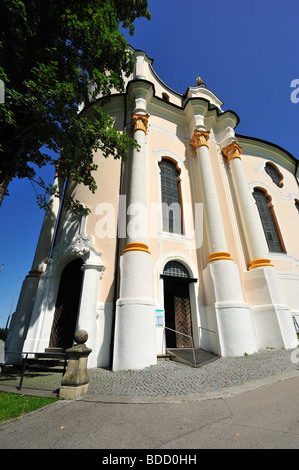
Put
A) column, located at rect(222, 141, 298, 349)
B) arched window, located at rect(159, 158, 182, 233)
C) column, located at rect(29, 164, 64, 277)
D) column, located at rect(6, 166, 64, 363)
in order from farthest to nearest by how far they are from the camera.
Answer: column, located at rect(29, 164, 64, 277), arched window, located at rect(159, 158, 182, 233), column, located at rect(6, 166, 64, 363), column, located at rect(222, 141, 298, 349)

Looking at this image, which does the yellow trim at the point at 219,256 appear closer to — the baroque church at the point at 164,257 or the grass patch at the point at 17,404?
the baroque church at the point at 164,257

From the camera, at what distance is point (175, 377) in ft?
18.3

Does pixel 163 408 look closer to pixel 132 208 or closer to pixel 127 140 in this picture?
pixel 132 208

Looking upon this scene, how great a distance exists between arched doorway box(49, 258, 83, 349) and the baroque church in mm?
48

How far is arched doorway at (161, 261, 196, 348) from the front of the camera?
944cm

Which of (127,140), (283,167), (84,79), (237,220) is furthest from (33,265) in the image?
(283,167)

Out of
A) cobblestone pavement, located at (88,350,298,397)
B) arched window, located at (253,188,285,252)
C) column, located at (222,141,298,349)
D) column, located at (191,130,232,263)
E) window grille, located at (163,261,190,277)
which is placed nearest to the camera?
cobblestone pavement, located at (88,350,298,397)

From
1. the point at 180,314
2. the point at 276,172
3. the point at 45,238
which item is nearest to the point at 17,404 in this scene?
the point at 180,314

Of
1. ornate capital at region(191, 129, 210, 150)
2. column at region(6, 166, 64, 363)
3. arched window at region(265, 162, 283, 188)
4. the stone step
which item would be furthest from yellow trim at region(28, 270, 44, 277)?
arched window at region(265, 162, 283, 188)

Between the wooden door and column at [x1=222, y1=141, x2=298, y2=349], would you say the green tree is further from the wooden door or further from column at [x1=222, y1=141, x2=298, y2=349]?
column at [x1=222, y1=141, x2=298, y2=349]

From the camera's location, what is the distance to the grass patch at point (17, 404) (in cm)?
356

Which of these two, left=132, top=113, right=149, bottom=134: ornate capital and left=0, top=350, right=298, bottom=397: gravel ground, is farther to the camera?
left=132, top=113, right=149, bottom=134: ornate capital

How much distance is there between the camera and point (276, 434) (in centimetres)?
259

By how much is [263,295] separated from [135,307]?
6.18m
